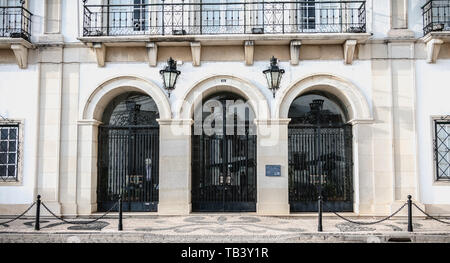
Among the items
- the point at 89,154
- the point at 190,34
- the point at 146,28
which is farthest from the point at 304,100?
the point at 89,154

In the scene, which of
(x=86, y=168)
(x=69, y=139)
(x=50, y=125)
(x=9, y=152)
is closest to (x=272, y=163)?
(x=86, y=168)

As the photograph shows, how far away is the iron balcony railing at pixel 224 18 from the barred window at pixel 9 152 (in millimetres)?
3795

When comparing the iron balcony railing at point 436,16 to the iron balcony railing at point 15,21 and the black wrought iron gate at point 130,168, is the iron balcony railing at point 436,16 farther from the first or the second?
the iron balcony railing at point 15,21

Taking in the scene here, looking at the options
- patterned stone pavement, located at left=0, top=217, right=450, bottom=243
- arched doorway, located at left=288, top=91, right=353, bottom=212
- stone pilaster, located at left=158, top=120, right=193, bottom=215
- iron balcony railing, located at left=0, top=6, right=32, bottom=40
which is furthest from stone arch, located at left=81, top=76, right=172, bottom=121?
arched doorway, located at left=288, top=91, right=353, bottom=212

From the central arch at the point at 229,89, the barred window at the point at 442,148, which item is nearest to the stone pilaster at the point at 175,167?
the central arch at the point at 229,89

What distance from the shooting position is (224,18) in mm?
12109

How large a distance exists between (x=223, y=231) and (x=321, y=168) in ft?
14.3

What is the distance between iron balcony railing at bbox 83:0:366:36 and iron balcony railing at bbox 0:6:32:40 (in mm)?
1792

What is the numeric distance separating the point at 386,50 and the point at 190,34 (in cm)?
596

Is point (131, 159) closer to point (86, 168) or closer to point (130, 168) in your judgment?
point (130, 168)

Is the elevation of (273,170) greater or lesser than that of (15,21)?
lesser

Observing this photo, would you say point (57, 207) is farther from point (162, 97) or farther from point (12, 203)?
point (162, 97)

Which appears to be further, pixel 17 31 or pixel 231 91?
pixel 231 91

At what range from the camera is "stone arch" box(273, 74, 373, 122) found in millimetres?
11516
